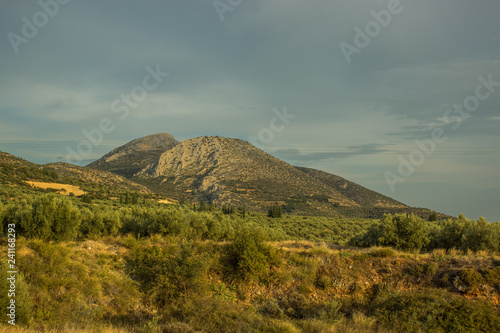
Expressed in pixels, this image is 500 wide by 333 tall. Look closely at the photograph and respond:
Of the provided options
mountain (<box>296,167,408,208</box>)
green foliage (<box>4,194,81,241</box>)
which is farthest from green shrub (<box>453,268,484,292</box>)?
mountain (<box>296,167,408,208</box>)

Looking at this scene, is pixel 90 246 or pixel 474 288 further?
pixel 90 246

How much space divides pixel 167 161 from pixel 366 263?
114690 millimetres

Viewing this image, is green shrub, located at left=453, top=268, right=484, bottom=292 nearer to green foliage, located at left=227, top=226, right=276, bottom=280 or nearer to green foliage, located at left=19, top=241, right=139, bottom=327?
green foliage, located at left=227, top=226, right=276, bottom=280

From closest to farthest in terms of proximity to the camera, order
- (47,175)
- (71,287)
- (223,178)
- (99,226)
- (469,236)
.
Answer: (71,287) < (469,236) < (99,226) < (47,175) < (223,178)

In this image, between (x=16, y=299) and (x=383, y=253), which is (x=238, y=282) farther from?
(x=16, y=299)

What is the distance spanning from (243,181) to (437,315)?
87.5m

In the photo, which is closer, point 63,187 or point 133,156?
point 63,187

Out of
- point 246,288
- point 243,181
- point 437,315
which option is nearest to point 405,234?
point 437,315

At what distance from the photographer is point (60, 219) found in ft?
44.9

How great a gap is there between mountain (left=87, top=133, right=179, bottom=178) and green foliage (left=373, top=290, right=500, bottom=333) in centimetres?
11707

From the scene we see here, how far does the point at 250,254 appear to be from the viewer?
1386cm

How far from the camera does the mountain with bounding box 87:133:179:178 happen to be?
12181 centimetres

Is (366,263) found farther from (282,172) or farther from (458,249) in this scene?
(282,172)

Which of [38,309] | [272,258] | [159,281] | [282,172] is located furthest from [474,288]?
[282,172]
